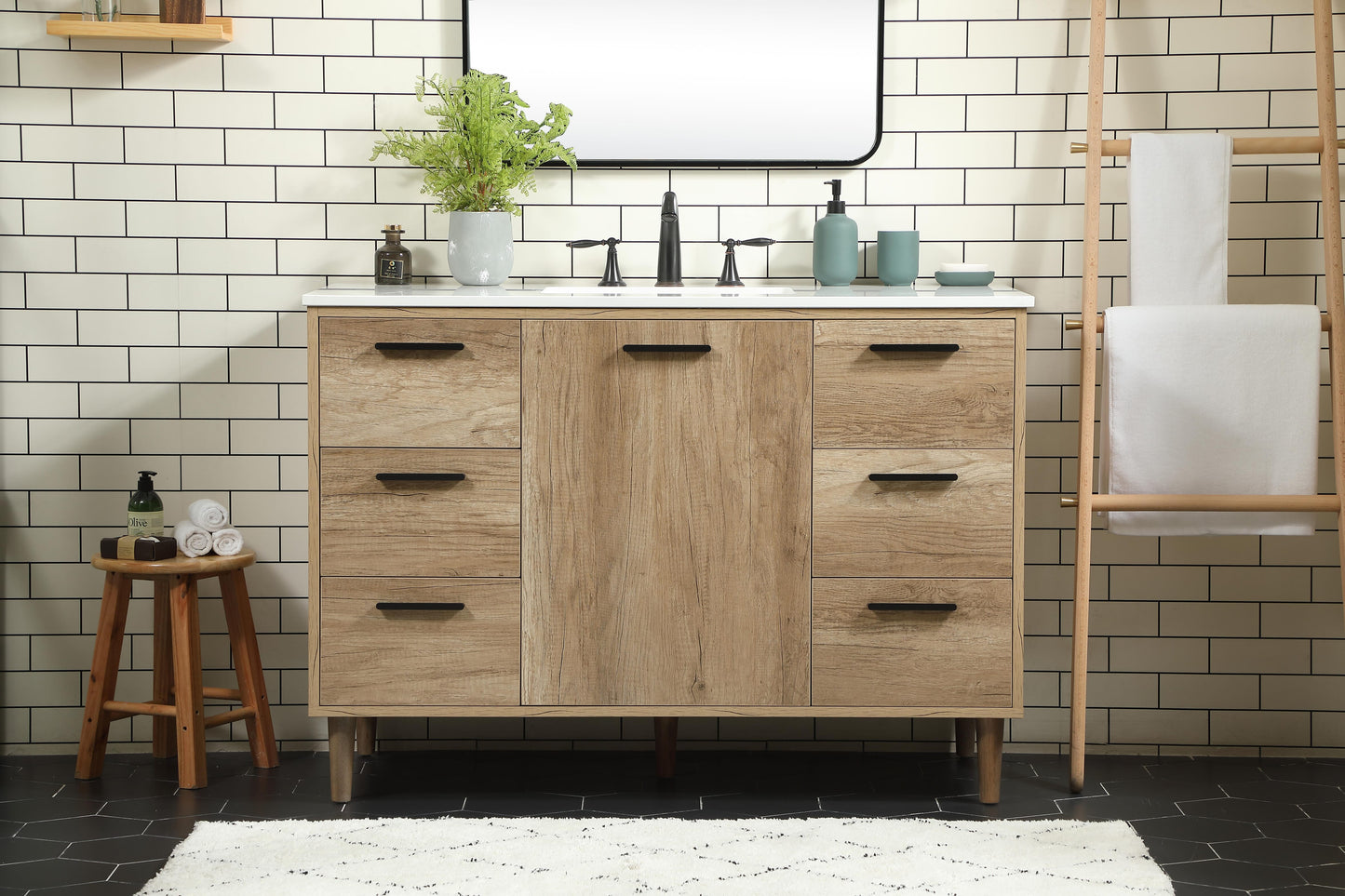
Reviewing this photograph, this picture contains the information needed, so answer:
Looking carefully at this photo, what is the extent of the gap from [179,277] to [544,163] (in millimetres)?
915

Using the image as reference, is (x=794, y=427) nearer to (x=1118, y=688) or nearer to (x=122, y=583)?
(x=1118, y=688)

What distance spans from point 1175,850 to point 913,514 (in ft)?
2.66

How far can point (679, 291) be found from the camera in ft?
7.82

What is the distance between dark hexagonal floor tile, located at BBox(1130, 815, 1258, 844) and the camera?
7.66 ft

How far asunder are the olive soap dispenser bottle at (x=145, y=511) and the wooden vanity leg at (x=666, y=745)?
122 centimetres

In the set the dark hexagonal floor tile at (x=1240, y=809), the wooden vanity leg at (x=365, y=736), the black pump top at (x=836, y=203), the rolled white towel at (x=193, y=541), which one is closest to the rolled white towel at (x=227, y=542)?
the rolled white towel at (x=193, y=541)

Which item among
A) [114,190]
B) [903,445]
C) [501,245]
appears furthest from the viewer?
[114,190]

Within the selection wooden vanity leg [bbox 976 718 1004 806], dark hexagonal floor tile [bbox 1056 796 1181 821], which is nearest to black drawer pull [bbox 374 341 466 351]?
wooden vanity leg [bbox 976 718 1004 806]

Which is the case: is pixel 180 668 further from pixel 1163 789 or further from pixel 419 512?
pixel 1163 789

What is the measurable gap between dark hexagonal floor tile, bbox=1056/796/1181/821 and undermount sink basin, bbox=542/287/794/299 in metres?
1.24

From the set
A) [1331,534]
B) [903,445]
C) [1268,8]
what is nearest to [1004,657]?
[903,445]

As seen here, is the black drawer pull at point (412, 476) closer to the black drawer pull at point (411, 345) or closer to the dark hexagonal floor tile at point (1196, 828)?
the black drawer pull at point (411, 345)

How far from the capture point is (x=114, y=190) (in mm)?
2793

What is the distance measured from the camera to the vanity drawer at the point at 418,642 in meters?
2.38
